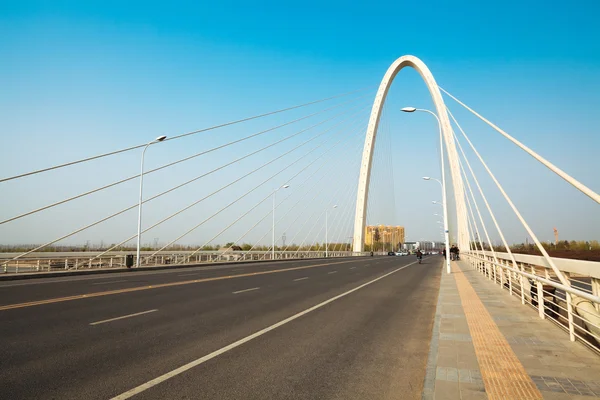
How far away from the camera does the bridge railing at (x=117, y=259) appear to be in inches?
983

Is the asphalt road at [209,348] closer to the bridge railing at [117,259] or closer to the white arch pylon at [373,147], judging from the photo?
the bridge railing at [117,259]

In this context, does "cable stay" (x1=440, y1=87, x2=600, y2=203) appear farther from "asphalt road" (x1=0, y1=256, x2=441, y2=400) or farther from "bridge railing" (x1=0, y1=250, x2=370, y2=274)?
"bridge railing" (x1=0, y1=250, x2=370, y2=274)

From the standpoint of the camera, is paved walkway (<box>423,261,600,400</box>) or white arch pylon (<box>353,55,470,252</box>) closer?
paved walkway (<box>423,261,600,400</box>)

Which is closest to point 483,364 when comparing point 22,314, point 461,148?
point 22,314

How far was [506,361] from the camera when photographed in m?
5.63

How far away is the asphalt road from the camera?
4.83 metres

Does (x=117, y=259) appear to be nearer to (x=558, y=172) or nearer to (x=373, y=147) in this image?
(x=373, y=147)

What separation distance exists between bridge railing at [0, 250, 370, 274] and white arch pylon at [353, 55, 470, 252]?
1109 cm

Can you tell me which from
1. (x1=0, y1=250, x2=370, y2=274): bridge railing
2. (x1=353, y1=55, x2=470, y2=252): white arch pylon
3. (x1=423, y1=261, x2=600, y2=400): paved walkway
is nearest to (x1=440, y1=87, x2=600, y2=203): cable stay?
(x1=423, y1=261, x2=600, y2=400): paved walkway

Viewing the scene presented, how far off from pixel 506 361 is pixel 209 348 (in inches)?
177

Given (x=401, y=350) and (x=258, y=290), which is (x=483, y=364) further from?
(x=258, y=290)

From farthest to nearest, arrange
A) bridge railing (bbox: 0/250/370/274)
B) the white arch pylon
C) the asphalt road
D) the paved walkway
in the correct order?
the white arch pylon < bridge railing (bbox: 0/250/370/274) < the asphalt road < the paved walkway

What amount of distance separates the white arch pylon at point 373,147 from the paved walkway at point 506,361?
111ft

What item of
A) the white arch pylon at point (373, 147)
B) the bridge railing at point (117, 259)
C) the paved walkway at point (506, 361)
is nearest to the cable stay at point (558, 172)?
the paved walkway at point (506, 361)
